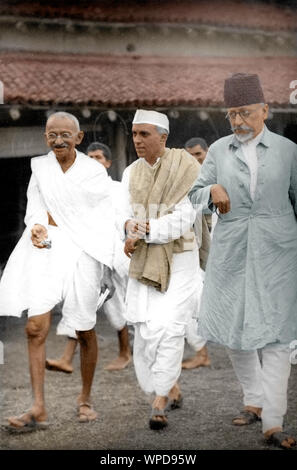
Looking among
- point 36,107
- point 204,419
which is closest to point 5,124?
point 36,107

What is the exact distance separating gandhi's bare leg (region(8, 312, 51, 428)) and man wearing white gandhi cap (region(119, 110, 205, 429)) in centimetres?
60

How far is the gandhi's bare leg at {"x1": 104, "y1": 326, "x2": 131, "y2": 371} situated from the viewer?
6.81 meters

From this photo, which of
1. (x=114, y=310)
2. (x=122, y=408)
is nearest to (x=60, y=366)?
(x=114, y=310)

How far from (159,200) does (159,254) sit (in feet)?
1.16

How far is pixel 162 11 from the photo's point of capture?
21.5 ft

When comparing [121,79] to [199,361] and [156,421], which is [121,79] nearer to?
[199,361]

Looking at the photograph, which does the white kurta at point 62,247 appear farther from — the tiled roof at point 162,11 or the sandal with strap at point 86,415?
the tiled roof at point 162,11

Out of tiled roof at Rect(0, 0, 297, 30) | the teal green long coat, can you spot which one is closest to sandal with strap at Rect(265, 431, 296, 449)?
the teal green long coat

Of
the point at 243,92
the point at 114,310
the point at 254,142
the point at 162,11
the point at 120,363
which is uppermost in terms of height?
the point at 162,11

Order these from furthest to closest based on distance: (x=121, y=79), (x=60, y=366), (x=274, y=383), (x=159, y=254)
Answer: (x=60, y=366)
(x=121, y=79)
(x=159, y=254)
(x=274, y=383)

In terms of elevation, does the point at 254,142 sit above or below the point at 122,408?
above

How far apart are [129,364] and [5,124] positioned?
2110mm

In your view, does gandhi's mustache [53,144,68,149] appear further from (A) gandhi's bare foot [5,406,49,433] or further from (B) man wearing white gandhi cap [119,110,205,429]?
(A) gandhi's bare foot [5,406,49,433]

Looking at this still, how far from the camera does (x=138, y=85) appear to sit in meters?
6.39
